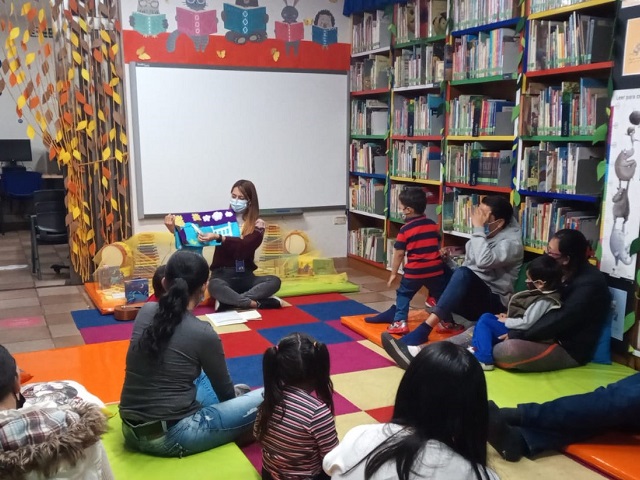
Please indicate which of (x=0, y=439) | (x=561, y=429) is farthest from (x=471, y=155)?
(x=0, y=439)

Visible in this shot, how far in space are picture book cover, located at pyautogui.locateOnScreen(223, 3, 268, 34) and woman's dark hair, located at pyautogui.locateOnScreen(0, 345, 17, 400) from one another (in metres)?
4.71

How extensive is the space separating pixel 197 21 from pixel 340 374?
146 inches

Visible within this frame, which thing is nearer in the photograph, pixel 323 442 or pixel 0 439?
pixel 0 439

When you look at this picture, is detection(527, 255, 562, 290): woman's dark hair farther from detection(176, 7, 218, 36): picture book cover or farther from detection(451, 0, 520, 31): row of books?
→ detection(176, 7, 218, 36): picture book cover

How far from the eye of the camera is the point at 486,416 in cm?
141

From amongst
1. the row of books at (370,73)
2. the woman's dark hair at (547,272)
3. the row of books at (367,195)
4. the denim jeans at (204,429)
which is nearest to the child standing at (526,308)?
the woman's dark hair at (547,272)

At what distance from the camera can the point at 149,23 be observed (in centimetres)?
560

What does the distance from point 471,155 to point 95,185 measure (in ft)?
10.8

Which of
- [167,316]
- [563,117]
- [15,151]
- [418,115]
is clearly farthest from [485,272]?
[15,151]

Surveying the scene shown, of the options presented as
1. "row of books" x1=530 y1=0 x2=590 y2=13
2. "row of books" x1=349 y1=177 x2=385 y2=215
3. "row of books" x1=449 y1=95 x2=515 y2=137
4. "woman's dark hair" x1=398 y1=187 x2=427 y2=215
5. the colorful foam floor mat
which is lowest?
the colorful foam floor mat

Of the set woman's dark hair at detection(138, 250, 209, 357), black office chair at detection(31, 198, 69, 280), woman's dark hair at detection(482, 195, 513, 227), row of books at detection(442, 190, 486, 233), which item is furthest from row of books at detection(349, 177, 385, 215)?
woman's dark hair at detection(138, 250, 209, 357)

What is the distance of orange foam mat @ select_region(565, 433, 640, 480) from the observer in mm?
2508

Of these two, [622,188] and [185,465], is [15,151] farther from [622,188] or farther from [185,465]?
[622,188]

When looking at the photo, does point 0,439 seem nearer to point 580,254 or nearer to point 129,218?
point 580,254
